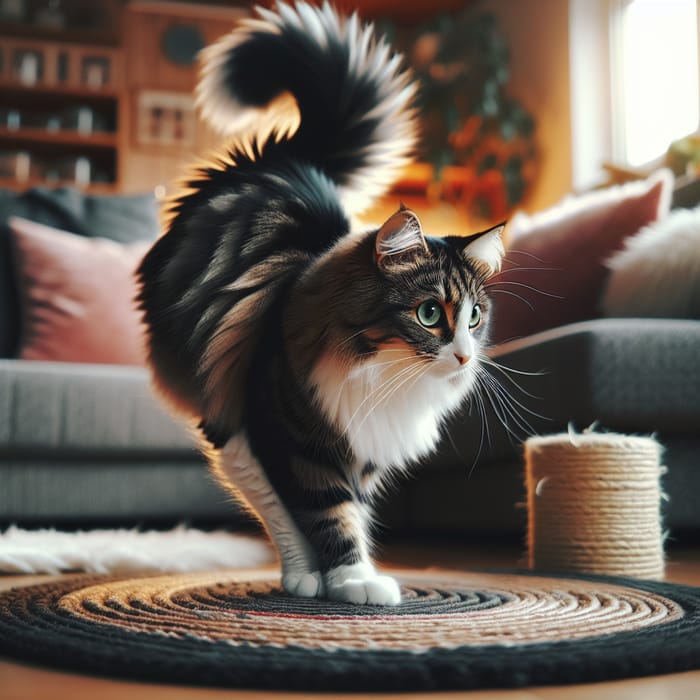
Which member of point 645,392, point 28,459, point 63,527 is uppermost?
point 645,392

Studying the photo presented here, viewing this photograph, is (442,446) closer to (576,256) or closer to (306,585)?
(576,256)

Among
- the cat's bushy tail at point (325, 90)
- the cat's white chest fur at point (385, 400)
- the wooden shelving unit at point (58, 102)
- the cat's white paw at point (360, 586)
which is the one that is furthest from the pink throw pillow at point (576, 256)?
the wooden shelving unit at point (58, 102)

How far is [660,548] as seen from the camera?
62.0 inches

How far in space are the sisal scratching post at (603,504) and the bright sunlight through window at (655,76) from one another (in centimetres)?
231

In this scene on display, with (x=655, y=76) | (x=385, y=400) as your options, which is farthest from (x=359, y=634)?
(x=655, y=76)

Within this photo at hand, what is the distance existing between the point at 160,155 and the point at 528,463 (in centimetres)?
411

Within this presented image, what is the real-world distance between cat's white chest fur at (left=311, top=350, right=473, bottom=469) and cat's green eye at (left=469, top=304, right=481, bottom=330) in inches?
2.5

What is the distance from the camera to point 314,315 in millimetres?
1160

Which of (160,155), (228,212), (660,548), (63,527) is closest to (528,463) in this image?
(660,548)

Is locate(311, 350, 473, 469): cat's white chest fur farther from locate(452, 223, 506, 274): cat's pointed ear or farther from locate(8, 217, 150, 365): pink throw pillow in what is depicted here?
locate(8, 217, 150, 365): pink throw pillow

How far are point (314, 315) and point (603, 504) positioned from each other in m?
0.68

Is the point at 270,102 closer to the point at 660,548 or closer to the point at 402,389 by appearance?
the point at 402,389

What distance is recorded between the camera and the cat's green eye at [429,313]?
1.11 meters

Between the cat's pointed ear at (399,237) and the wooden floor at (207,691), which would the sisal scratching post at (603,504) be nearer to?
the cat's pointed ear at (399,237)
